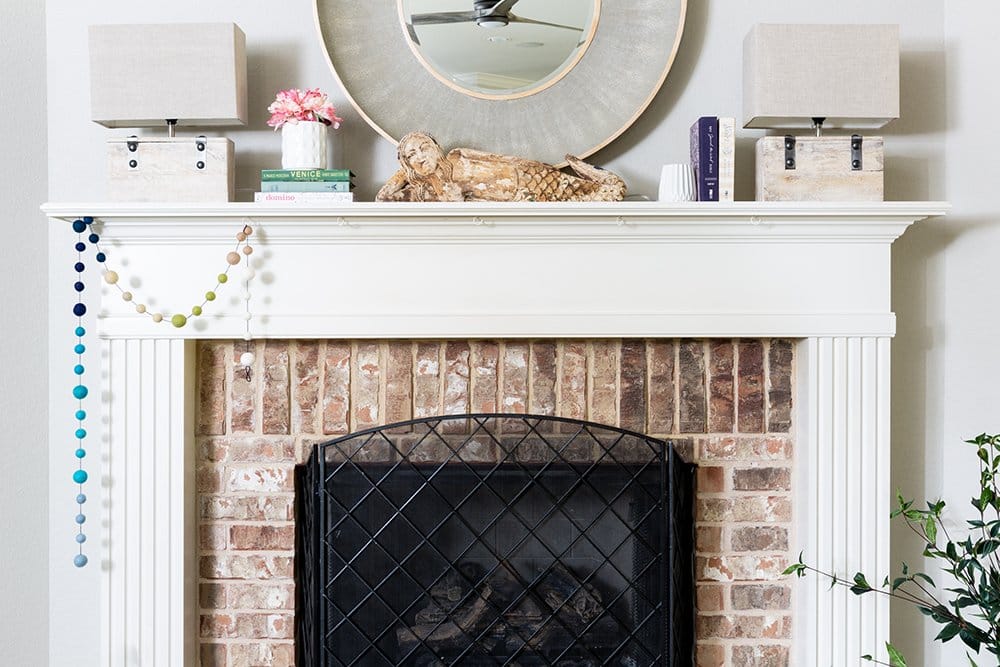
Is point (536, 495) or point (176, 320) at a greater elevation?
point (176, 320)

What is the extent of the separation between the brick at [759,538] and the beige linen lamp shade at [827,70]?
2.79 ft

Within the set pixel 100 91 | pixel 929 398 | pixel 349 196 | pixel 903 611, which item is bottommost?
pixel 903 611

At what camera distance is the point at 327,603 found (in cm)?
172

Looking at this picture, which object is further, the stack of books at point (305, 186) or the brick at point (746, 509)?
the brick at point (746, 509)

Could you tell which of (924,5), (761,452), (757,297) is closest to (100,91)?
(757,297)

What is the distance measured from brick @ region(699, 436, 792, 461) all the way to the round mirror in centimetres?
84

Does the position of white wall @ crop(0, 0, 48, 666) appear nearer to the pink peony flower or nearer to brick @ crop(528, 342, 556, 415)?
the pink peony flower

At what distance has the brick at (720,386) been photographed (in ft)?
5.80

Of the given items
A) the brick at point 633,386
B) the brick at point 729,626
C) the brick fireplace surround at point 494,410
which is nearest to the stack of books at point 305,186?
the brick fireplace surround at point 494,410

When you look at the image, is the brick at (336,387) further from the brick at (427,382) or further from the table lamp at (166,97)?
the table lamp at (166,97)

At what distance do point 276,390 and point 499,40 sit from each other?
0.88 m

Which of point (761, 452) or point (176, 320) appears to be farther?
point (761, 452)

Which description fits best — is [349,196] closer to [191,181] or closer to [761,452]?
[191,181]

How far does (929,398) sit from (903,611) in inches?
18.6
